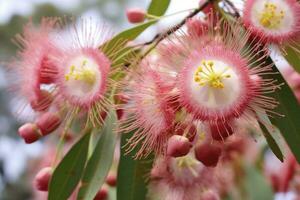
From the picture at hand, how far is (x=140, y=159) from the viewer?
1.61m

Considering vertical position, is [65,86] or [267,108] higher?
[65,86]

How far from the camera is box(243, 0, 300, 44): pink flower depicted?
1.44m

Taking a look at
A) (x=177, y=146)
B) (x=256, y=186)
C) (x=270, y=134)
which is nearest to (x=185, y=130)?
(x=177, y=146)

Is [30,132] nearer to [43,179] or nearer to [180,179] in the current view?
[43,179]

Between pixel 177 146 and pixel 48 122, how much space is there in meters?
0.40

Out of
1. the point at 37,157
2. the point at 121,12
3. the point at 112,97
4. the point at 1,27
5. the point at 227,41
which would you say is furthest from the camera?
the point at 121,12

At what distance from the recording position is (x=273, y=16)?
1.50 m

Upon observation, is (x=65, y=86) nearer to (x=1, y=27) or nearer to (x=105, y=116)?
(x=105, y=116)

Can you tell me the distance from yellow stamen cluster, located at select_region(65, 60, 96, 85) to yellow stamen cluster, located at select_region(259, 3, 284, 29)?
0.42 m

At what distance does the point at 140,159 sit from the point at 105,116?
0.46 ft

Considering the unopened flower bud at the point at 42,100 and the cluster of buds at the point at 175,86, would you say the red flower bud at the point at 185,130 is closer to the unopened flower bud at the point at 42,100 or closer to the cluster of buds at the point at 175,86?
the cluster of buds at the point at 175,86

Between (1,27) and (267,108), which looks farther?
(1,27)

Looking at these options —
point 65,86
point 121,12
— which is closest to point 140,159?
point 65,86

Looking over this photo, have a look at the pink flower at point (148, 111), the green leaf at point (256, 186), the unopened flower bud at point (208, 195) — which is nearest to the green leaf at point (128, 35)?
the pink flower at point (148, 111)
